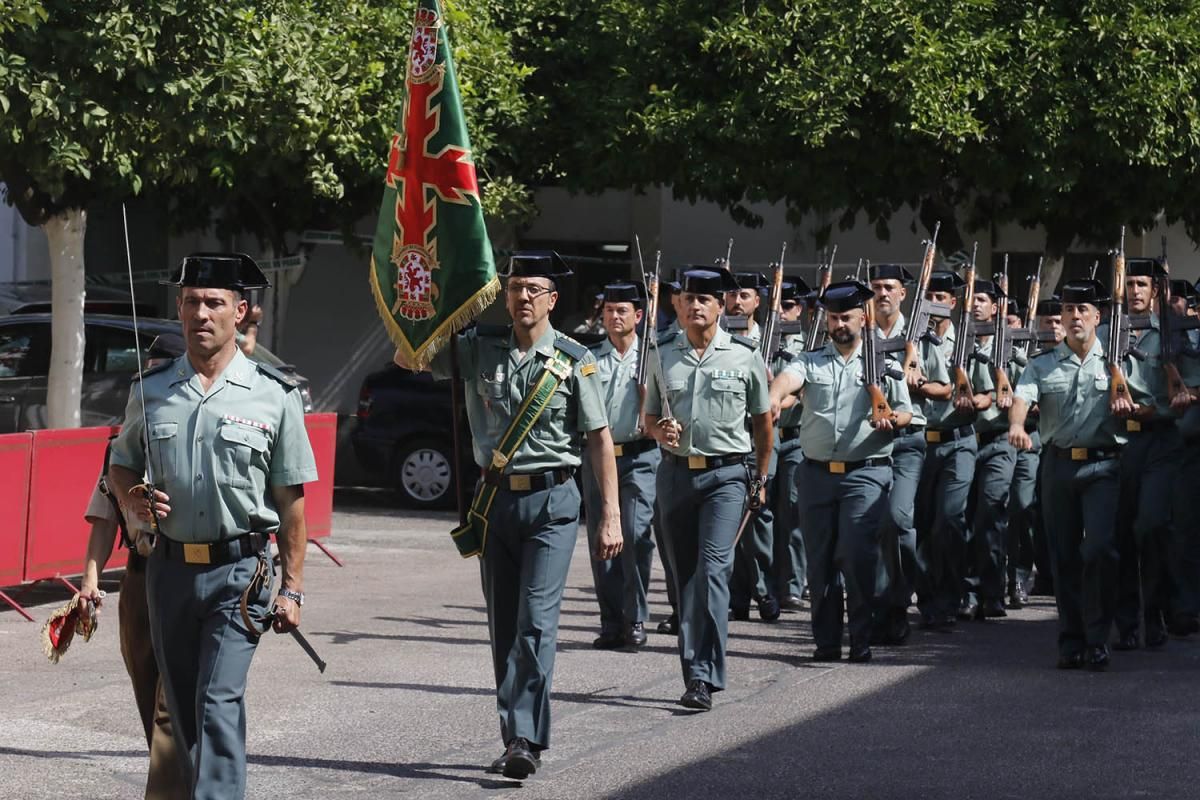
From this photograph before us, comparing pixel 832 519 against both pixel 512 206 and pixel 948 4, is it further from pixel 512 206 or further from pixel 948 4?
pixel 512 206

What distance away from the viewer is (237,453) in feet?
19.8

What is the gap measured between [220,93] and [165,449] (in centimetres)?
894

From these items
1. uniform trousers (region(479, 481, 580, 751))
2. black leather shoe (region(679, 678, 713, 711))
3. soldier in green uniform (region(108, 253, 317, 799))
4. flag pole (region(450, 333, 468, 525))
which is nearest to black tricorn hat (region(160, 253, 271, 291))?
soldier in green uniform (region(108, 253, 317, 799))

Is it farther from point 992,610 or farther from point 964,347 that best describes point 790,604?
point 964,347

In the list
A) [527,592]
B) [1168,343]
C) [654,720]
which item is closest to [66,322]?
[654,720]

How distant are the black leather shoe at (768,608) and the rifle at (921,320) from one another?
5.89 ft

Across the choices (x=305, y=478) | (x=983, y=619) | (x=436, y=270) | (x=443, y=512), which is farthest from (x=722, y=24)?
(x=305, y=478)

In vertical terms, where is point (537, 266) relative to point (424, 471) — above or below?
above

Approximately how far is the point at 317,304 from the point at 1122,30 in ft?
41.8

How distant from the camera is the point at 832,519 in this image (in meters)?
10.8

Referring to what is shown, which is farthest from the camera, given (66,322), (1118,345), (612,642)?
(66,322)

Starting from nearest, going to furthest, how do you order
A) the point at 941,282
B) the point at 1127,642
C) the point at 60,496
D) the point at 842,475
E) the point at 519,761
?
1. the point at 519,761
2. the point at 842,475
3. the point at 1127,642
4. the point at 60,496
5. the point at 941,282

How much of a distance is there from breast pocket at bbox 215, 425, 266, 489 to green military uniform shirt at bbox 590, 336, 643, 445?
5.43 meters

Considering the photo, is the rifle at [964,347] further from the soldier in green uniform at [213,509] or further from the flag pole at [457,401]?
the soldier in green uniform at [213,509]
